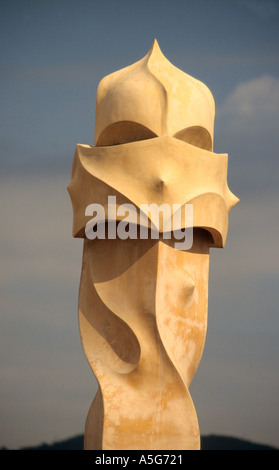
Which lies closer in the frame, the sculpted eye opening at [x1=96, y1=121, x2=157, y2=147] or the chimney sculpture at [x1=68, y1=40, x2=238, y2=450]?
the chimney sculpture at [x1=68, y1=40, x2=238, y2=450]

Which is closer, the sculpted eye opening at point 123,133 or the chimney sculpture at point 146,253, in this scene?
the chimney sculpture at point 146,253

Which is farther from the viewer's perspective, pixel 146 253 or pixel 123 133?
pixel 123 133

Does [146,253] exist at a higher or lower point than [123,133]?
lower

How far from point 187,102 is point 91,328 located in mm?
5031

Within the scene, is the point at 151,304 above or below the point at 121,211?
below

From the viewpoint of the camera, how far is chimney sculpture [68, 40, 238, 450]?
15680 millimetres

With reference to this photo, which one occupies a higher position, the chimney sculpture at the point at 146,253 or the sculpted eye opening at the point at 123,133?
the sculpted eye opening at the point at 123,133

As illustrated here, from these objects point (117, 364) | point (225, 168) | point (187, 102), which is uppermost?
point (187, 102)

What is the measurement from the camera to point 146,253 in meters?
16.0

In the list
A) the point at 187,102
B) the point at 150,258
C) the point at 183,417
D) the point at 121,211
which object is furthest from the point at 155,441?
the point at 187,102

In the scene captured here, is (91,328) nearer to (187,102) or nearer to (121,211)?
(121,211)

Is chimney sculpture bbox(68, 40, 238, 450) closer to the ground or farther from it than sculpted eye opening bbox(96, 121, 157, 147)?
closer to the ground

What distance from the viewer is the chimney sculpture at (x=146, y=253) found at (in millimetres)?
15680

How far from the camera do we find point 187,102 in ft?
53.7
